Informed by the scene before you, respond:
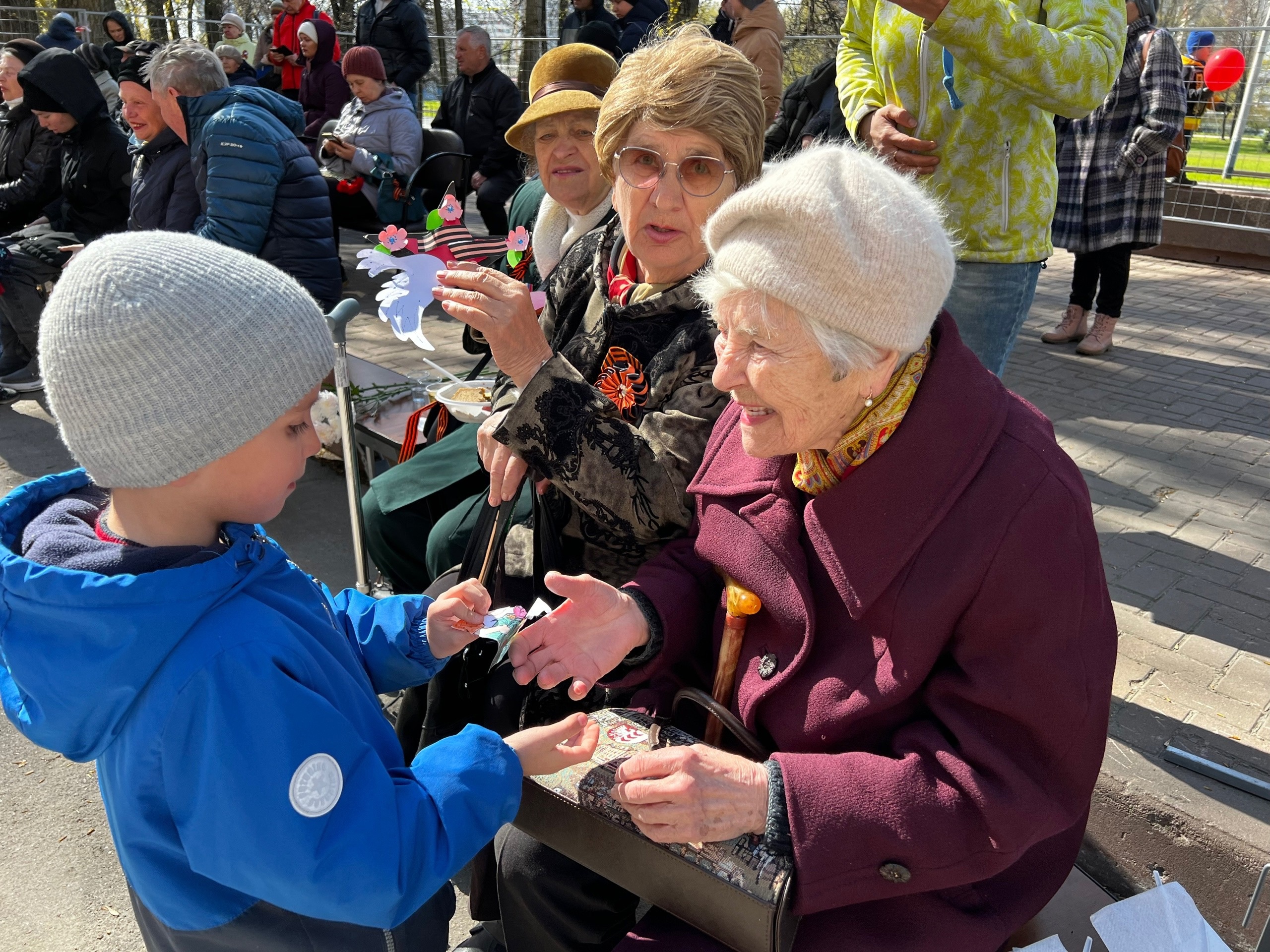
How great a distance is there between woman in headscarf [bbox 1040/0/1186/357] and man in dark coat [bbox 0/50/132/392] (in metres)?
6.02

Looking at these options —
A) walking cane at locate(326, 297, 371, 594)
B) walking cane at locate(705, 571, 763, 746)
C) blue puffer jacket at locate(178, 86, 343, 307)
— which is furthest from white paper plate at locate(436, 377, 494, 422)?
blue puffer jacket at locate(178, 86, 343, 307)

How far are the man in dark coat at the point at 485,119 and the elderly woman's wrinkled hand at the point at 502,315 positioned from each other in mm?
5348

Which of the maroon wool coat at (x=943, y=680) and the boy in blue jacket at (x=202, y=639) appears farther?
the maroon wool coat at (x=943, y=680)

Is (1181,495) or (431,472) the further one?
(1181,495)

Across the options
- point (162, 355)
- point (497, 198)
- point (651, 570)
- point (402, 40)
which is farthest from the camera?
point (402, 40)

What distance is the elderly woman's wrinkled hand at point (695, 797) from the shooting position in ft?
4.55

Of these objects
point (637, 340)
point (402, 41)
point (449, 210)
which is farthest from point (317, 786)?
point (402, 41)

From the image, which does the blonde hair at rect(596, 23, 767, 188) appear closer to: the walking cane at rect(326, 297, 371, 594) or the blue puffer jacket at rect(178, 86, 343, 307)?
the walking cane at rect(326, 297, 371, 594)

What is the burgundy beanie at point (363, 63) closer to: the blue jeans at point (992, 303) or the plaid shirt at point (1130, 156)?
the plaid shirt at point (1130, 156)

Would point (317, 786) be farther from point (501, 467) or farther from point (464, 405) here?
point (464, 405)

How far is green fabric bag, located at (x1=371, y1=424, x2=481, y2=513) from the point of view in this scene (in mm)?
2723

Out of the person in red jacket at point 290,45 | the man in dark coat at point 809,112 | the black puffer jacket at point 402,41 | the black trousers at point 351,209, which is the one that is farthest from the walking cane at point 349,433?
the person in red jacket at point 290,45

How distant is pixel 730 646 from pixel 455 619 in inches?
20.5

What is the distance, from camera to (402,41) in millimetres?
8992
